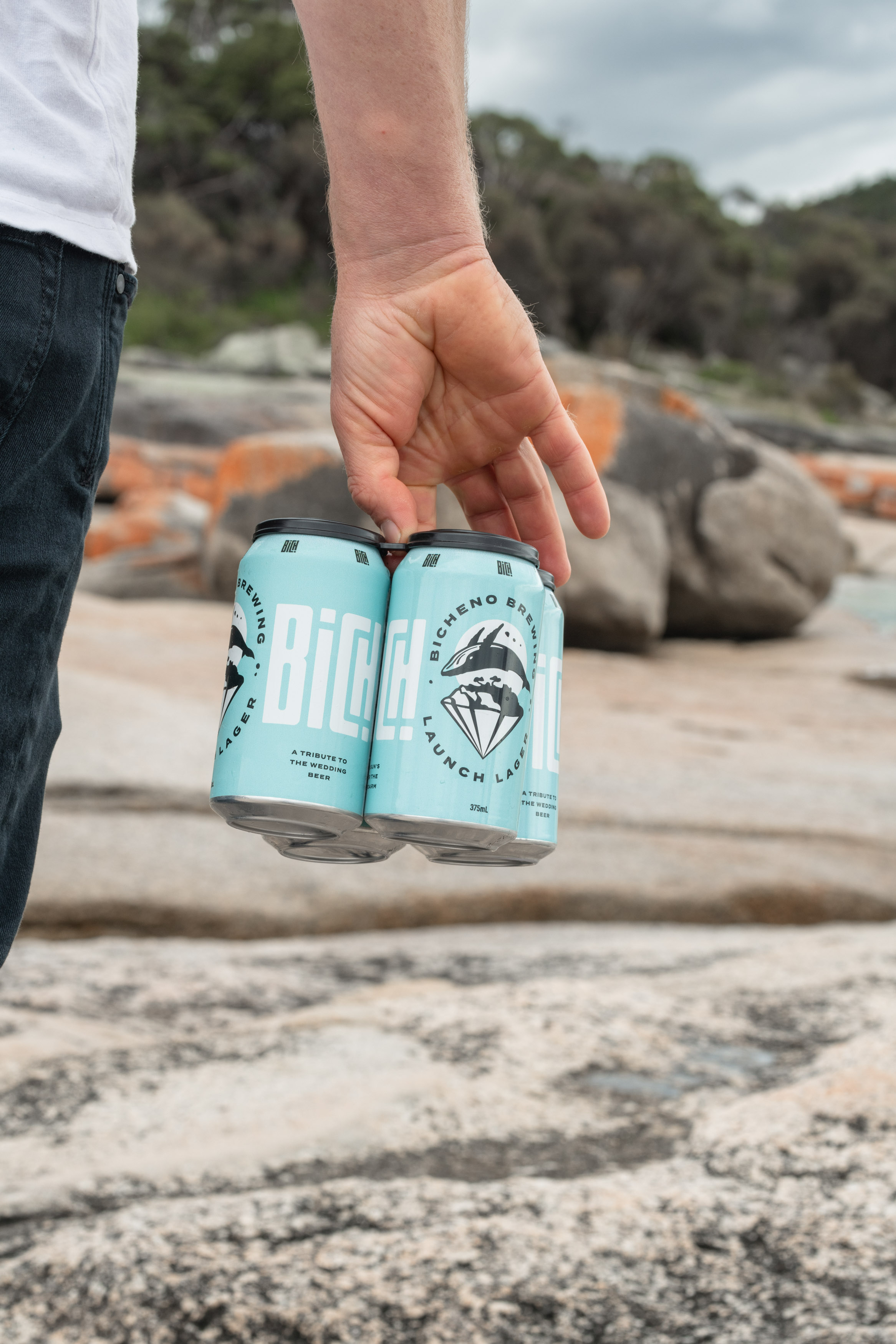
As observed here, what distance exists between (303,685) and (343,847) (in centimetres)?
26

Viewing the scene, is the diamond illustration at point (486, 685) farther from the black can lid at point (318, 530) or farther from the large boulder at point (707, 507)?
the large boulder at point (707, 507)

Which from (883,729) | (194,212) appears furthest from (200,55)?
(883,729)

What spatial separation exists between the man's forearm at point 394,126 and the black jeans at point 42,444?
1.07 feet

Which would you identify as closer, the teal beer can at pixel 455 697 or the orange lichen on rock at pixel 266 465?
the teal beer can at pixel 455 697

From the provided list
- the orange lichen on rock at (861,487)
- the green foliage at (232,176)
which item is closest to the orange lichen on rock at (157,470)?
the orange lichen on rock at (861,487)

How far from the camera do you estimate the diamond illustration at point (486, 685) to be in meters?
1.27

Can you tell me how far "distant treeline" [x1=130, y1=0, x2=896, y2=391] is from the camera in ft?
113

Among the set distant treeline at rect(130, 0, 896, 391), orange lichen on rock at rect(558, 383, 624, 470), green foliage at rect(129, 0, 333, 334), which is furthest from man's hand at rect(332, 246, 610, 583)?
green foliage at rect(129, 0, 333, 334)

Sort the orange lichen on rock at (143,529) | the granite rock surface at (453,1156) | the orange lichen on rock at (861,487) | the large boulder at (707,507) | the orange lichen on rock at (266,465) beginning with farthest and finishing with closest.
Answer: the orange lichen on rock at (861,487) → the orange lichen on rock at (143,529) → the large boulder at (707,507) → the orange lichen on rock at (266,465) → the granite rock surface at (453,1156)

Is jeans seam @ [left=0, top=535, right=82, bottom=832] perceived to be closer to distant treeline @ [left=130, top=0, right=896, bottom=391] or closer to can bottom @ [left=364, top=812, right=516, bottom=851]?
can bottom @ [left=364, top=812, right=516, bottom=851]

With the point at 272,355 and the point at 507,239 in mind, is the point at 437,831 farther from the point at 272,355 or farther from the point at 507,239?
the point at 507,239

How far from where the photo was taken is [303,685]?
51.0 inches

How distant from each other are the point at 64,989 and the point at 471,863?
1.84 metres

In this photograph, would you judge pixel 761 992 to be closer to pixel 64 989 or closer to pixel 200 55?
pixel 64 989
